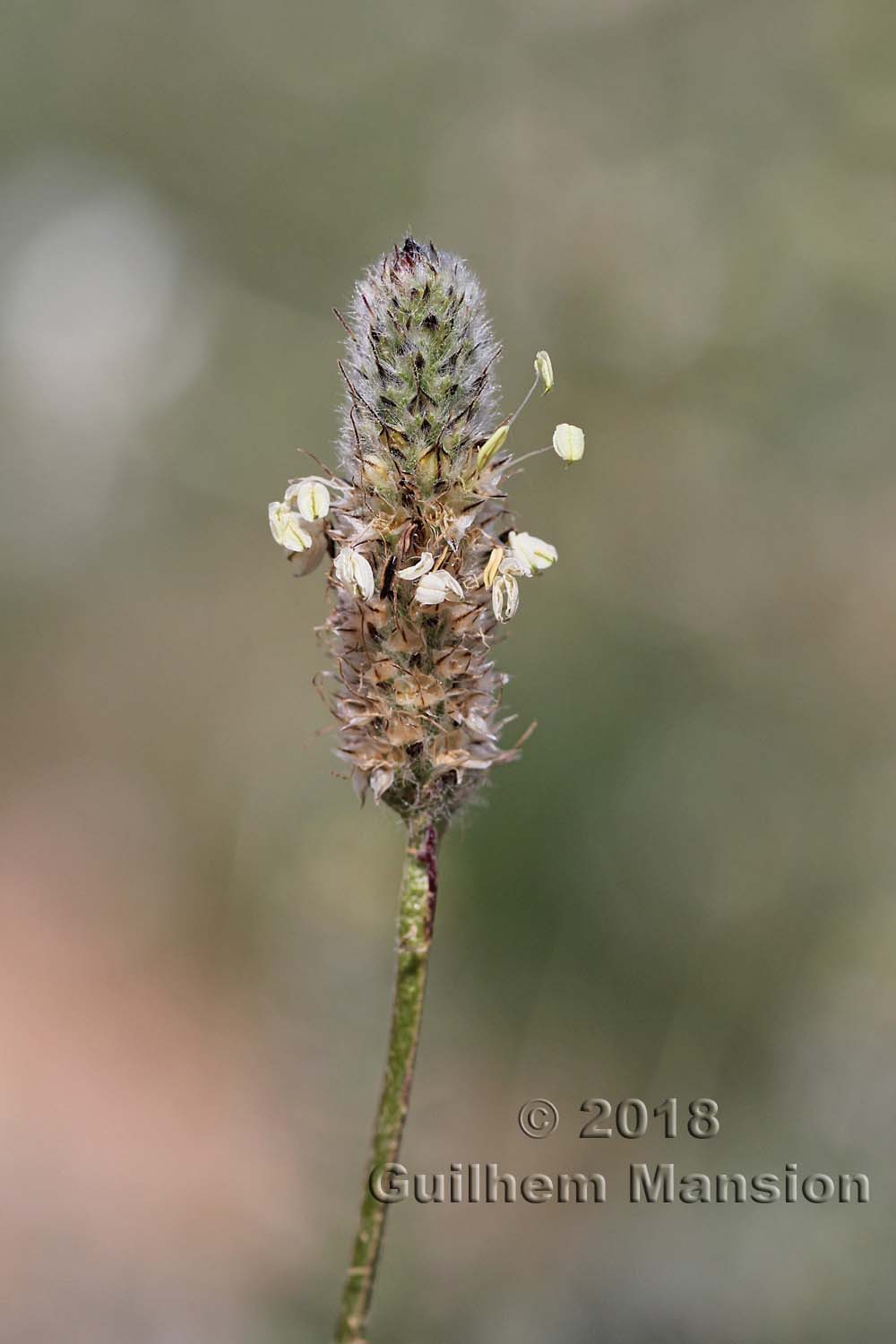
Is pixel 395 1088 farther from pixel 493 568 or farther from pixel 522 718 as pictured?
pixel 522 718

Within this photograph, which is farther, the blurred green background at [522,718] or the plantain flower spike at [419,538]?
the blurred green background at [522,718]

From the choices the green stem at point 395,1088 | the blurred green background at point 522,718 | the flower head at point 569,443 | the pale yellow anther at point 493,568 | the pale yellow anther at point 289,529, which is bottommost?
the green stem at point 395,1088

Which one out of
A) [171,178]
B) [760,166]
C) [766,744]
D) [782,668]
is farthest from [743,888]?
[171,178]

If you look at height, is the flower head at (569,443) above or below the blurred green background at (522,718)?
below

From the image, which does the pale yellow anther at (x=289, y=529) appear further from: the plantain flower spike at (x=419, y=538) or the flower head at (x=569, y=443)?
the flower head at (x=569, y=443)

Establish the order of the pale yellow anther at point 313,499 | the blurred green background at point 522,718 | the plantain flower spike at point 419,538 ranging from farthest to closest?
the blurred green background at point 522,718
the pale yellow anther at point 313,499
the plantain flower spike at point 419,538

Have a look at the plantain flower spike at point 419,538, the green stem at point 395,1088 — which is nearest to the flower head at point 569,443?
the plantain flower spike at point 419,538

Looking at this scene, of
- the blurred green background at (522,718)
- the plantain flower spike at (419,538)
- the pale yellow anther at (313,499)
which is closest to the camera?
the plantain flower spike at (419,538)
